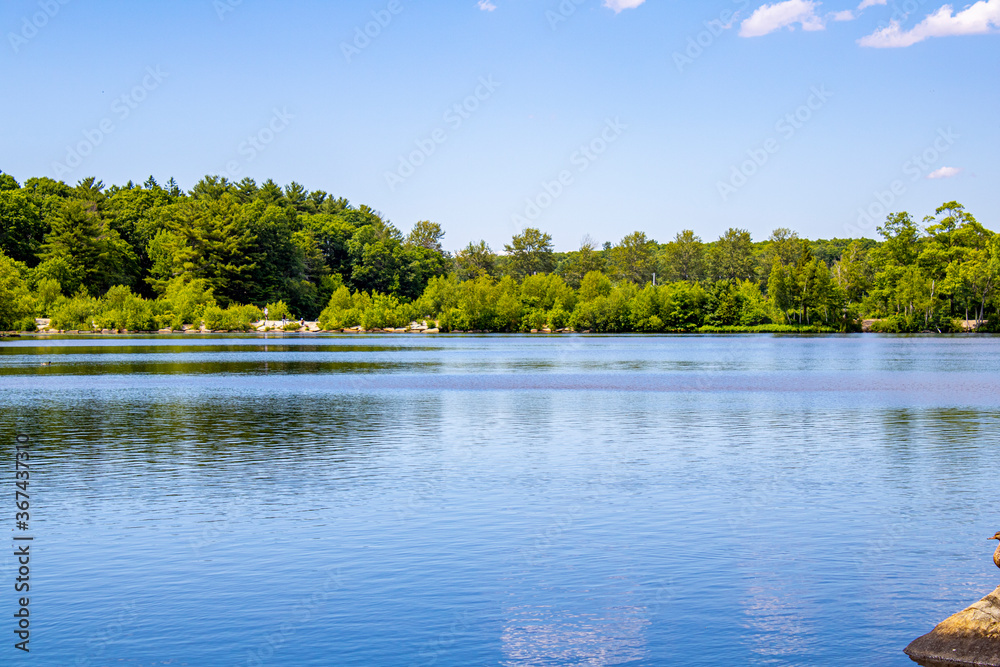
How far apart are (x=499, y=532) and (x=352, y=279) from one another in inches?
5514

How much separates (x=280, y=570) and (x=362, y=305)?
13072 centimetres

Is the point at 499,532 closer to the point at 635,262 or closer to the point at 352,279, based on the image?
the point at 352,279

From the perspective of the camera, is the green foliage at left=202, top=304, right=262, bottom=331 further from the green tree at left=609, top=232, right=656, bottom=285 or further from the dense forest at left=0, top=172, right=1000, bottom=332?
the green tree at left=609, top=232, right=656, bottom=285

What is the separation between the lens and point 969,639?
30.1ft

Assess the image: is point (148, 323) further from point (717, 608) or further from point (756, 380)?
point (717, 608)

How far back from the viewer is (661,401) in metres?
36.8

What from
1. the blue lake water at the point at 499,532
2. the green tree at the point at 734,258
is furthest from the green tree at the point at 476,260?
the blue lake water at the point at 499,532

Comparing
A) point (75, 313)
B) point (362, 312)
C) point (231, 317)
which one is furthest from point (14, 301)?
point (362, 312)

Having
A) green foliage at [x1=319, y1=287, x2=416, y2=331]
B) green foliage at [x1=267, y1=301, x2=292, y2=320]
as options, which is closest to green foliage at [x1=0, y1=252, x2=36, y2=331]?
green foliage at [x1=267, y1=301, x2=292, y2=320]

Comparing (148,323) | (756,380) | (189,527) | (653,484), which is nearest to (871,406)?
(756,380)

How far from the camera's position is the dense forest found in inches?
4727

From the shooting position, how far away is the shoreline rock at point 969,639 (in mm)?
9008

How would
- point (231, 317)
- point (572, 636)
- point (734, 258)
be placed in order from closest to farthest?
point (572, 636)
point (231, 317)
point (734, 258)

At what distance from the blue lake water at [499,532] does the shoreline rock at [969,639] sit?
36cm
